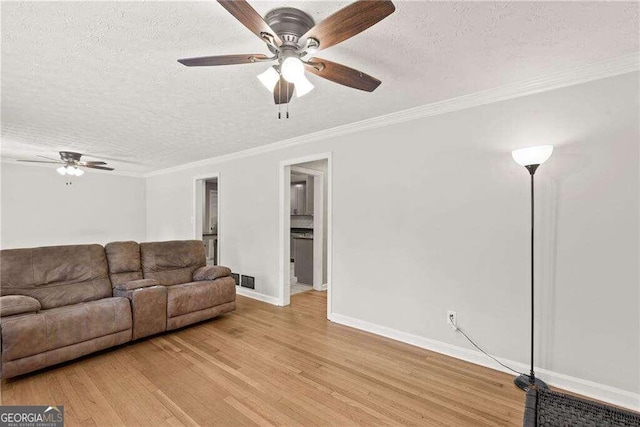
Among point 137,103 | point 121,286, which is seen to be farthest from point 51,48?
point 121,286

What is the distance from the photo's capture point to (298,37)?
1.65 meters

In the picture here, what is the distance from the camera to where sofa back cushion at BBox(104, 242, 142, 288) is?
3.43 m

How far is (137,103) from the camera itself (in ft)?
9.52

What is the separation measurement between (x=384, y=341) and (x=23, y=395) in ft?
9.88

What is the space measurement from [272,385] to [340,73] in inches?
90.4

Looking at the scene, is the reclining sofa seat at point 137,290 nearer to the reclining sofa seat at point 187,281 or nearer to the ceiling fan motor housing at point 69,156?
the reclining sofa seat at point 187,281

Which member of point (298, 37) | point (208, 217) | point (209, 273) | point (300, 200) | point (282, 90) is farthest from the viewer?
point (208, 217)

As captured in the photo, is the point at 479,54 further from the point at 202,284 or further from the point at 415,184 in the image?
the point at 202,284

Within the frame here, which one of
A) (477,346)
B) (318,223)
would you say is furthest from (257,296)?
(477,346)

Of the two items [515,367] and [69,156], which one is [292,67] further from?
[69,156]

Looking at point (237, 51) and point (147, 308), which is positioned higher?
point (237, 51)

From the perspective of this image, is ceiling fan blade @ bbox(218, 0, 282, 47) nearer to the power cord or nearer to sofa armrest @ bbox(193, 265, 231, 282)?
the power cord

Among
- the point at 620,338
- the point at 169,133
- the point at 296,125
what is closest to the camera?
the point at 620,338

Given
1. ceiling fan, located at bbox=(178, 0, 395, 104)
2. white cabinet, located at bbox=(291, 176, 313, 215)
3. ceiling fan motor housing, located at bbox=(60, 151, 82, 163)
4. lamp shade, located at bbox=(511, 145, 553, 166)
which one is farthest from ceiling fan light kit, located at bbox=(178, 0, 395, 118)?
white cabinet, located at bbox=(291, 176, 313, 215)
